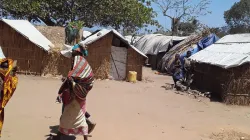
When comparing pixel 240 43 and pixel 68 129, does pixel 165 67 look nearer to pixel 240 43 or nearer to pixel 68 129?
pixel 240 43

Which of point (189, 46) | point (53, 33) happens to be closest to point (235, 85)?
point (189, 46)

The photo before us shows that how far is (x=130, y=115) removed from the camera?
8.00 metres

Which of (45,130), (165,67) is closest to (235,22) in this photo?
(165,67)

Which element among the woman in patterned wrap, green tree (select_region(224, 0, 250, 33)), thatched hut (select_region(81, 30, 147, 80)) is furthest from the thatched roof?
green tree (select_region(224, 0, 250, 33))

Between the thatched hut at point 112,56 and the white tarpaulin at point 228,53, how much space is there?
106 inches

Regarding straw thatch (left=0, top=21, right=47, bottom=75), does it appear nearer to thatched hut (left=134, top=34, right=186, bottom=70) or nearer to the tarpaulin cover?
the tarpaulin cover

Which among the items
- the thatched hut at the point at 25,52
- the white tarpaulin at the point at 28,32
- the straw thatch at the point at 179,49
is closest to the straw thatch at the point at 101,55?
the thatched hut at the point at 25,52

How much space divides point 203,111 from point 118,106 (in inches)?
98.4

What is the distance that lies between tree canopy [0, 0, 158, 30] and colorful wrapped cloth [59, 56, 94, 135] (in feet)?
51.5

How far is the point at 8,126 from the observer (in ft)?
20.0

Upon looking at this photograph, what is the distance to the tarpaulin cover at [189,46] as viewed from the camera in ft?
60.1

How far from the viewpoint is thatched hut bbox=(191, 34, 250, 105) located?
35.2ft

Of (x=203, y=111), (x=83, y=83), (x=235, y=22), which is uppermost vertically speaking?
(x=235, y=22)

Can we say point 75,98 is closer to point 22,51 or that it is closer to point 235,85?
point 235,85
